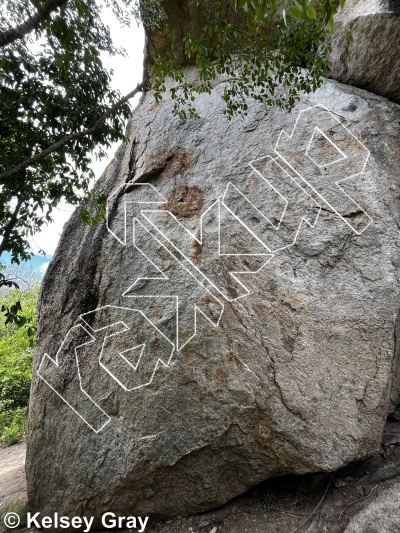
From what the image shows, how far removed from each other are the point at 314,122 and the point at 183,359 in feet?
9.56

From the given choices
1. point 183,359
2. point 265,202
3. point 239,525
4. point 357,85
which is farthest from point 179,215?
point 239,525

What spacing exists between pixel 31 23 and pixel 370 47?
3.69 m

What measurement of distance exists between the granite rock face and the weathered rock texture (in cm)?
30

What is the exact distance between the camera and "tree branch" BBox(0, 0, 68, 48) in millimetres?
2252

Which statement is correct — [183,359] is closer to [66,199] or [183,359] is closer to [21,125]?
[66,199]

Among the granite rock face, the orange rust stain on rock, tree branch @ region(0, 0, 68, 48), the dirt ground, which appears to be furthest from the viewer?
the orange rust stain on rock

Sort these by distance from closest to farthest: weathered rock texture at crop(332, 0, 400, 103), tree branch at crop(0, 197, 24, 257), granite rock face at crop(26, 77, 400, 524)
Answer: granite rock face at crop(26, 77, 400, 524) < tree branch at crop(0, 197, 24, 257) < weathered rock texture at crop(332, 0, 400, 103)

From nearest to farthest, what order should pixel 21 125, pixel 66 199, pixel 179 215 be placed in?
pixel 21 125 → pixel 66 199 → pixel 179 215

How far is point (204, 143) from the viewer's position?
13.5 ft

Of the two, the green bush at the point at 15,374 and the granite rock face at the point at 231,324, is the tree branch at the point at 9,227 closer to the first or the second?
the granite rock face at the point at 231,324

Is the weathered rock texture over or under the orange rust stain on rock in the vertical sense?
over

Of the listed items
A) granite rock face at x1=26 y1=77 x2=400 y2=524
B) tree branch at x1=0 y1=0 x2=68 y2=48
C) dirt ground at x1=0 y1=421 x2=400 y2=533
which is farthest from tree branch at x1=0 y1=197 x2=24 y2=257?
dirt ground at x1=0 y1=421 x2=400 y2=533
